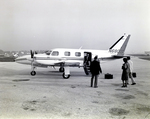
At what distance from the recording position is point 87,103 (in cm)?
689

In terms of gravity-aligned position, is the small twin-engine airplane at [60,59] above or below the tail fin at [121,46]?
below

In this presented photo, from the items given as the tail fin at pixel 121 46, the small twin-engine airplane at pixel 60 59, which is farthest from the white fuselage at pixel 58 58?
the tail fin at pixel 121 46

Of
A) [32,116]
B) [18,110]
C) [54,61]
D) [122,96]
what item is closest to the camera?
[32,116]

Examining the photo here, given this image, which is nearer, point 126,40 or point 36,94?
point 36,94

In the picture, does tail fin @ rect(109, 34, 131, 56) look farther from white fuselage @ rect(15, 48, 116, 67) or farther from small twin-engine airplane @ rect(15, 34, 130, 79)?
white fuselage @ rect(15, 48, 116, 67)

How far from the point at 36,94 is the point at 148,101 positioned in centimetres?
524

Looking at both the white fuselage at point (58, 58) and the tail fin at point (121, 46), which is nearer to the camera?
the white fuselage at point (58, 58)

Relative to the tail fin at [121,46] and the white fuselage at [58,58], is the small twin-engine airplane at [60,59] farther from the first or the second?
the tail fin at [121,46]

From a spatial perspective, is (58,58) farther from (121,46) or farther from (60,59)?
(121,46)

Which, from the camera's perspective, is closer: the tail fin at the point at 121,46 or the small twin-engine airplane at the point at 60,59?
the small twin-engine airplane at the point at 60,59

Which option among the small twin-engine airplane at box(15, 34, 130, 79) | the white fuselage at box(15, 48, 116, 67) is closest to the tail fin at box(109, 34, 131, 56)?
the small twin-engine airplane at box(15, 34, 130, 79)

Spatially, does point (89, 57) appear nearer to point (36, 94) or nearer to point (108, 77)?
point (108, 77)

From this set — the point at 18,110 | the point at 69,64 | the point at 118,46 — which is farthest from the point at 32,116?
the point at 118,46

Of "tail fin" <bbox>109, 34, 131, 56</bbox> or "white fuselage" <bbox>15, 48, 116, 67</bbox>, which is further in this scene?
"tail fin" <bbox>109, 34, 131, 56</bbox>
